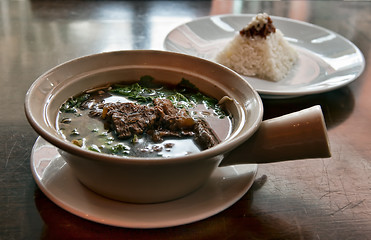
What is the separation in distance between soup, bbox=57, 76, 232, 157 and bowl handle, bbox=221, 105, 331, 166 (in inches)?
4.1

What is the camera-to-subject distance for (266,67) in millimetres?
1982

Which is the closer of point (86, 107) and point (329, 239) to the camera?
point (329, 239)

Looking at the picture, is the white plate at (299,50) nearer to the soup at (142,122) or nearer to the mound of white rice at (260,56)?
the mound of white rice at (260,56)

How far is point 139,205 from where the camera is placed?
3.50ft

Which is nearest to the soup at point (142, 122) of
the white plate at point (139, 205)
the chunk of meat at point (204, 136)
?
the chunk of meat at point (204, 136)

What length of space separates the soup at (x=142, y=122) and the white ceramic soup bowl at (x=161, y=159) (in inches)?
1.4

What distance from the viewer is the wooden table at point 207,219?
1.07 metres

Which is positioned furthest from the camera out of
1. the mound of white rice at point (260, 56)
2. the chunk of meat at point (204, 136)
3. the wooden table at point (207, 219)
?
the mound of white rice at point (260, 56)

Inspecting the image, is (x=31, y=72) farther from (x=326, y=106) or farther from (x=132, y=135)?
(x=326, y=106)

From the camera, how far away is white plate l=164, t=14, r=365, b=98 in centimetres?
187

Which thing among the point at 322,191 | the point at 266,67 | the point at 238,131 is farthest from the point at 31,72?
the point at 322,191

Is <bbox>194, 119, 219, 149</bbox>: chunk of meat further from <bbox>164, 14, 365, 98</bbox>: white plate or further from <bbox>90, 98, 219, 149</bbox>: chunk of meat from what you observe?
<bbox>164, 14, 365, 98</bbox>: white plate

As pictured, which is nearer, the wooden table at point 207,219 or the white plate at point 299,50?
the wooden table at point 207,219

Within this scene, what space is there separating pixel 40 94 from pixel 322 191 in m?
0.89
